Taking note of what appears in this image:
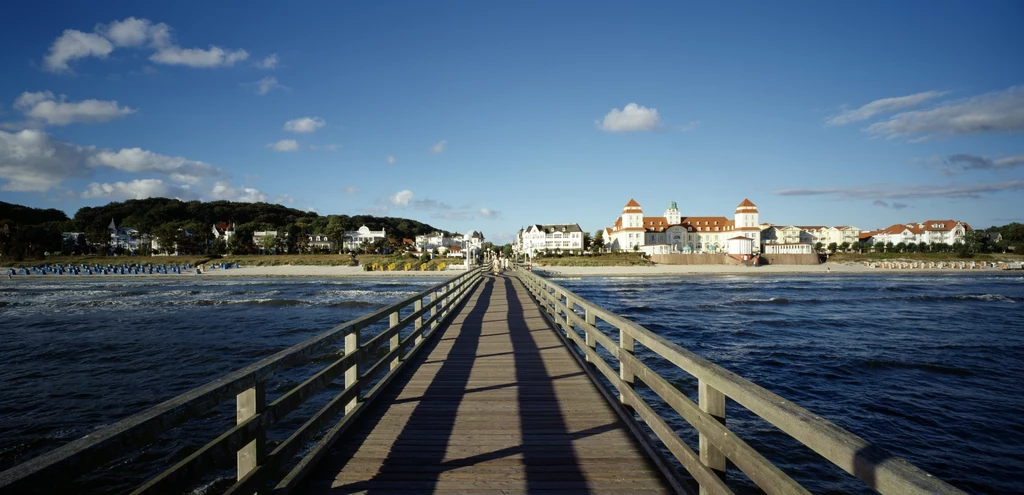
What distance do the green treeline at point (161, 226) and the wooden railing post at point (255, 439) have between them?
104129mm

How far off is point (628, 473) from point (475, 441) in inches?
52.7

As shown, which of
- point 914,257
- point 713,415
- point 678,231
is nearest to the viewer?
point 713,415

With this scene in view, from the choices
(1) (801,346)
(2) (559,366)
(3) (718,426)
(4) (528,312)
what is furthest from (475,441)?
(1) (801,346)

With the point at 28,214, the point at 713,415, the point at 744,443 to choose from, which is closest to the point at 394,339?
the point at 713,415

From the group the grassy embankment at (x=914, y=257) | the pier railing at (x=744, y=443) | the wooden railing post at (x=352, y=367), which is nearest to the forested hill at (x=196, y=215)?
the grassy embankment at (x=914, y=257)

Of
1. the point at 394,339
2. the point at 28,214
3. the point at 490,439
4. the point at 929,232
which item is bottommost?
the point at 490,439

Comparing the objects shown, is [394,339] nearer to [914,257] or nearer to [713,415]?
[713,415]

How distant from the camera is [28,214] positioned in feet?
497

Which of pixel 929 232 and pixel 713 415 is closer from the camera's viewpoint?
pixel 713 415

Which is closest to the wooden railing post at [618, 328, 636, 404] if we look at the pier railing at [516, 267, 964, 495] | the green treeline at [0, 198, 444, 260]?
the pier railing at [516, 267, 964, 495]

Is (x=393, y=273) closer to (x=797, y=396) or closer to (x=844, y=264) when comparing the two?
(x=797, y=396)

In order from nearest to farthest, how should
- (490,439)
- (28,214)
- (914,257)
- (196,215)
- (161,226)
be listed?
(490,439), (914,257), (161,226), (28,214), (196,215)

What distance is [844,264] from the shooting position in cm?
7938

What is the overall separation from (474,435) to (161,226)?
116m
